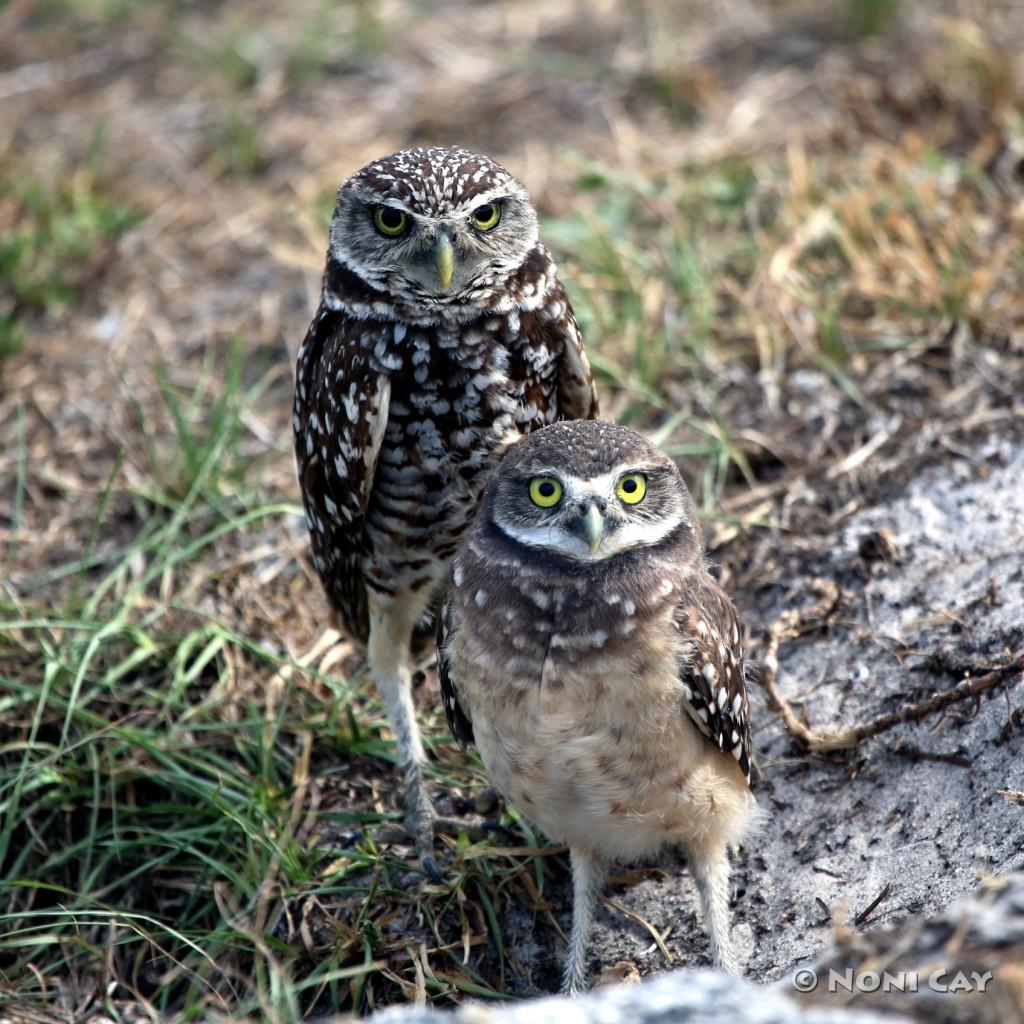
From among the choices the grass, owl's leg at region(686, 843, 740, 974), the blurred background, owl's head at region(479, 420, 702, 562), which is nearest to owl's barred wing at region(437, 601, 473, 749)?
owl's head at region(479, 420, 702, 562)

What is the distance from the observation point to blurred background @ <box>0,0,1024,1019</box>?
12.1ft

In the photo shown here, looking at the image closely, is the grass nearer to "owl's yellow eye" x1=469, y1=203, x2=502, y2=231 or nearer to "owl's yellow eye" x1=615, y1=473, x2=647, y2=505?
"owl's yellow eye" x1=469, y1=203, x2=502, y2=231

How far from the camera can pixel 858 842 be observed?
3371mm

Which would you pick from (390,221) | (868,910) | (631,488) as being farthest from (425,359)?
(868,910)

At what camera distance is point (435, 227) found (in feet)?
11.4

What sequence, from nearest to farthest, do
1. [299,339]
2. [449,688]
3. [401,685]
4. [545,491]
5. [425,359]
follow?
[545,491], [449,688], [425,359], [401,685], [299,339]

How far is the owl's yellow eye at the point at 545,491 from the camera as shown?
3088 millimetres

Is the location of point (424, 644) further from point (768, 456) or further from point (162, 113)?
point (162, 113)

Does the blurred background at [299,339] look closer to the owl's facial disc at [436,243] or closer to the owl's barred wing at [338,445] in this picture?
the owl's barred wing at [338,445]

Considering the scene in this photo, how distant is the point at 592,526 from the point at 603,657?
0.30 meters

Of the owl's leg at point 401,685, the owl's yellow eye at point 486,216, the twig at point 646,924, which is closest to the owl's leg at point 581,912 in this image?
the twig at point 646,924

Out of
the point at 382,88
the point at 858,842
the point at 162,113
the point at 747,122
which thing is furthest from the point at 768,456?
the point at 162,113

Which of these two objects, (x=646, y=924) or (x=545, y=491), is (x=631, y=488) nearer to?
(x=545, y=491)

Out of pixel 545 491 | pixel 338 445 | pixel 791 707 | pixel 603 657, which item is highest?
pixel 545 491
